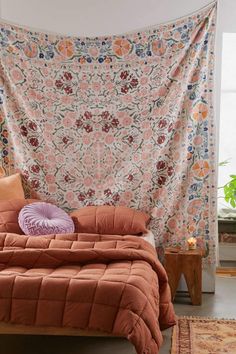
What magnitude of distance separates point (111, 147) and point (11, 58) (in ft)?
3.64

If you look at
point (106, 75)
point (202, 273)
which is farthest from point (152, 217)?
point (106, 75)

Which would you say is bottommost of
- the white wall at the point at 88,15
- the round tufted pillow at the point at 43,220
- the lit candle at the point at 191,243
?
the lit candle at the point at 191,243

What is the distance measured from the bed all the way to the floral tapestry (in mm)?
1397

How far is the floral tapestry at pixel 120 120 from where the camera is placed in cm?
429

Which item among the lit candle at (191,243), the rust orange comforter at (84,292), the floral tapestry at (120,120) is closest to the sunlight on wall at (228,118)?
the floral tapestry at (120,120)

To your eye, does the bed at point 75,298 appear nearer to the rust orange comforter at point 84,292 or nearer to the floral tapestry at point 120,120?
the rust orange comforter at point 84,292

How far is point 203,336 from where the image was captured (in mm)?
3266

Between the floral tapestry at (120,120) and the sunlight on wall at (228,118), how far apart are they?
0.96 meters

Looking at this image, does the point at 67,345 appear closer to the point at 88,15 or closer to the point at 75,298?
the point at 75,298

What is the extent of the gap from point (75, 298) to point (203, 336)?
101 cm

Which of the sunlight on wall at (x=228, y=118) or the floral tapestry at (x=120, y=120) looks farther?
the sunlight on wall at (x=228, y=118)

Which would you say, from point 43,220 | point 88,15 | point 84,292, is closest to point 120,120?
point 88,15

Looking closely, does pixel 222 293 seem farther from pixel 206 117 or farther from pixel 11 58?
pixel 11 58

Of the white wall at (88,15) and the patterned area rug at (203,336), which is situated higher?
the white wall at (88,15)
